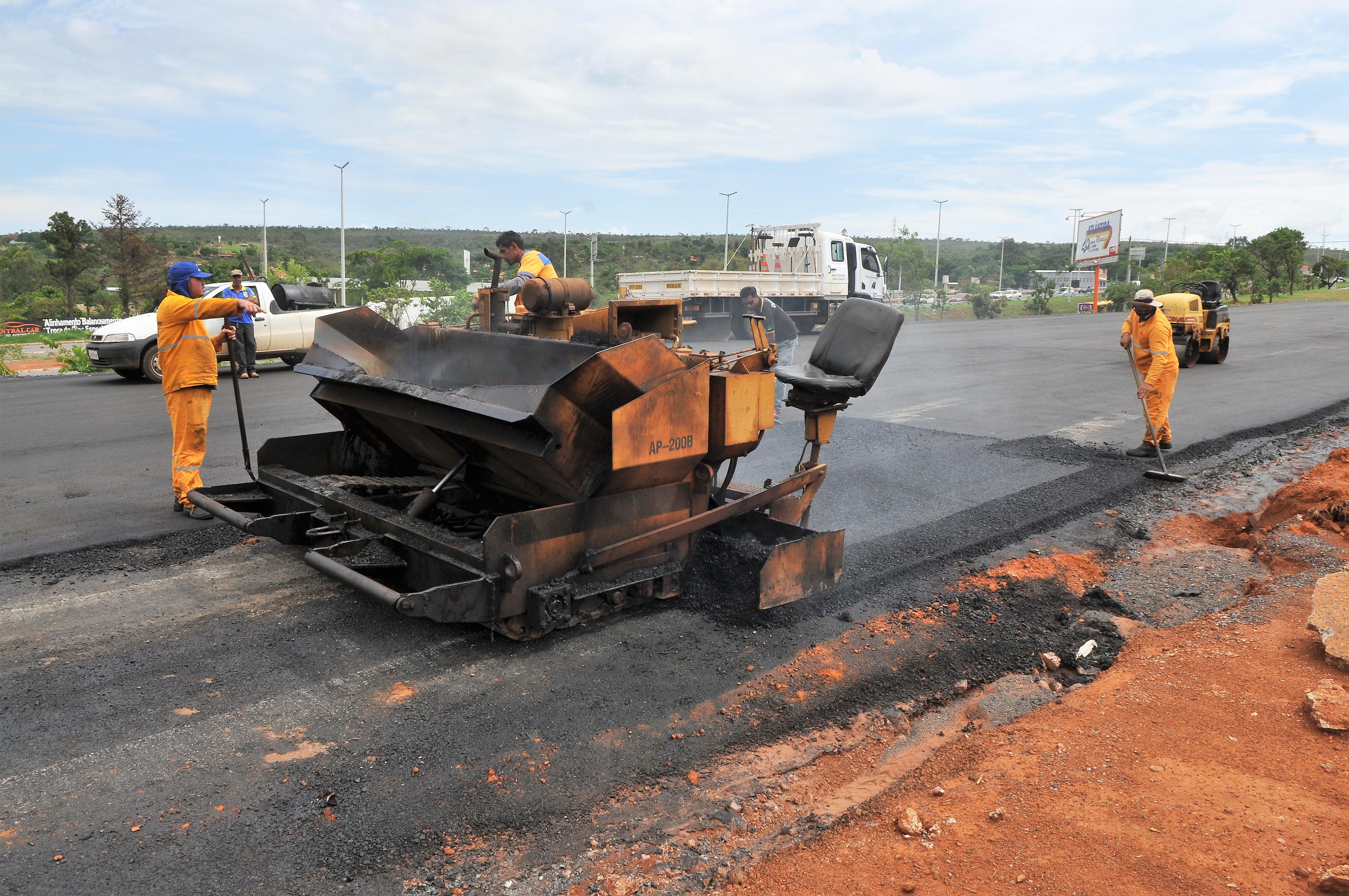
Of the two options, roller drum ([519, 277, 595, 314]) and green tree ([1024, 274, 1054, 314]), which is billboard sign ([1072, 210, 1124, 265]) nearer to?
green tree ([1024, 274, 1054, 314])

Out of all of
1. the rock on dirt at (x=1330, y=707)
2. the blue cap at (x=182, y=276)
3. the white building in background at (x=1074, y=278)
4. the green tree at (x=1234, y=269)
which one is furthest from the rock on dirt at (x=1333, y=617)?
the white building in background at (x=1074, y=278)

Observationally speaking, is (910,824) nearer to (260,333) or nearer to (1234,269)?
(260,333)

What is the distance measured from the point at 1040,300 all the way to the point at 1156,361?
120 ft

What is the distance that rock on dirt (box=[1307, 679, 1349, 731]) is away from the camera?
11.3 ft

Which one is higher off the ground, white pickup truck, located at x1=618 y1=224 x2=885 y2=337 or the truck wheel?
white pickup truck, located at x1=618 y1=224 x2=885 y2=337

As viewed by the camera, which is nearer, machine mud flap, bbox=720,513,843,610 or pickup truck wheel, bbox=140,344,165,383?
machine mud flap, bbox=720,513,843,610

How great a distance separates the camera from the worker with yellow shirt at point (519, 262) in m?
5.54

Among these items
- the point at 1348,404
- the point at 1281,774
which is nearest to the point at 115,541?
the point at 1281,774

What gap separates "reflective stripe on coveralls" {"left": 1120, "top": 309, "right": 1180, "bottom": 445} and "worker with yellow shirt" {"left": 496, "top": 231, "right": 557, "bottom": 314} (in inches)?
247

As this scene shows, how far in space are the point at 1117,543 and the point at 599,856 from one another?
507cm

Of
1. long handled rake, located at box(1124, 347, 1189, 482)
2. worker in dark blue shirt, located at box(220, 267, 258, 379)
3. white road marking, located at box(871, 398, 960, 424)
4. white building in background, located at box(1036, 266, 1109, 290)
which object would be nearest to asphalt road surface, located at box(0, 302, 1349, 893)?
long handled rake, located at box(1124, 347, 1189, 482)

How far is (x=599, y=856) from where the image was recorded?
2.88 meters

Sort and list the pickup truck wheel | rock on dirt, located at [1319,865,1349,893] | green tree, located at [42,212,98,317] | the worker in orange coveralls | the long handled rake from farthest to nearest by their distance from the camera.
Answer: green tree, located at [42,212,98,317]
the pickup truck wheel
the long handled rake
the worker in orange coveralls
rock on dirt, located at [1319,865,1349,893]

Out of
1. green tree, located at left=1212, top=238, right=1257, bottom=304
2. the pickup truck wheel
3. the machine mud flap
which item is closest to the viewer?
the machine mud flap
